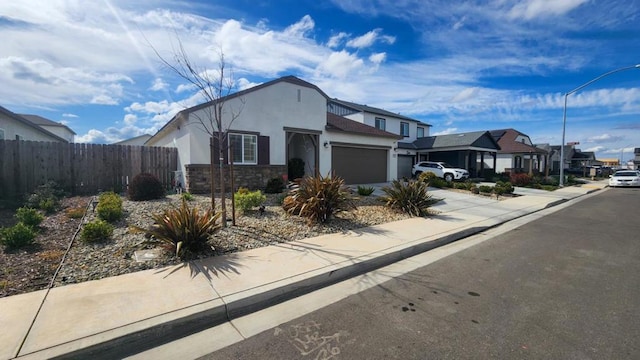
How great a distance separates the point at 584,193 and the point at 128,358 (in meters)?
24.4

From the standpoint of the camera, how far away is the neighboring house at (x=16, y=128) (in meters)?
12.6

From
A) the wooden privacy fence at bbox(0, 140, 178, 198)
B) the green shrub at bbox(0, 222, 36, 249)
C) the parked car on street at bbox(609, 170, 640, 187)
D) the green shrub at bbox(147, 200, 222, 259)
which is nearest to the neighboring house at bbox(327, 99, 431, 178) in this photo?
the parked car on street at bbox(609, 170, 640, 187)

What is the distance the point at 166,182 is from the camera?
13.7m

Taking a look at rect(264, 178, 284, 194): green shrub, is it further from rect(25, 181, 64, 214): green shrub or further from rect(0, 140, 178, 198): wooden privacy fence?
rect(25, 181, 64, 214): green shrub

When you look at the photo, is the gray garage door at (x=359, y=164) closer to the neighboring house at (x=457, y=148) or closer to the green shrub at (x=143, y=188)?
the neighboring house at (x=457, y=148)

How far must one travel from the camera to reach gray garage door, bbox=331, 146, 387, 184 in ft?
55.8

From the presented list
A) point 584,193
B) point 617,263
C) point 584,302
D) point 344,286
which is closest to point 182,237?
point 344,286

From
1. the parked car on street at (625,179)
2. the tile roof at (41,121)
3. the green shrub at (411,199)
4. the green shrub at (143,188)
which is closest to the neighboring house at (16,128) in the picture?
the green shrub at (143,188)

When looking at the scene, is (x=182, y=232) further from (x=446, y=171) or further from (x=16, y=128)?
(x=446, y=171)

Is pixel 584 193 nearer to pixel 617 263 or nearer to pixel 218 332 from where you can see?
pixel 617 263

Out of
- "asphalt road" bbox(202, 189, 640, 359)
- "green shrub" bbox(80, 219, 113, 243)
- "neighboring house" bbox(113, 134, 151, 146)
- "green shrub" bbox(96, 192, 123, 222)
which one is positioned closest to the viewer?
"asphalt road" bbox(202, 189, 640, 359)

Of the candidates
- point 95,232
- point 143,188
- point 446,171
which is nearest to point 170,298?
point 95,232

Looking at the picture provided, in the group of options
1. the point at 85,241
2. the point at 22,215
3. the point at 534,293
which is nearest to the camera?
the point at 534,293

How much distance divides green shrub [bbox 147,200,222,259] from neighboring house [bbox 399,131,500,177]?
23626 mm
